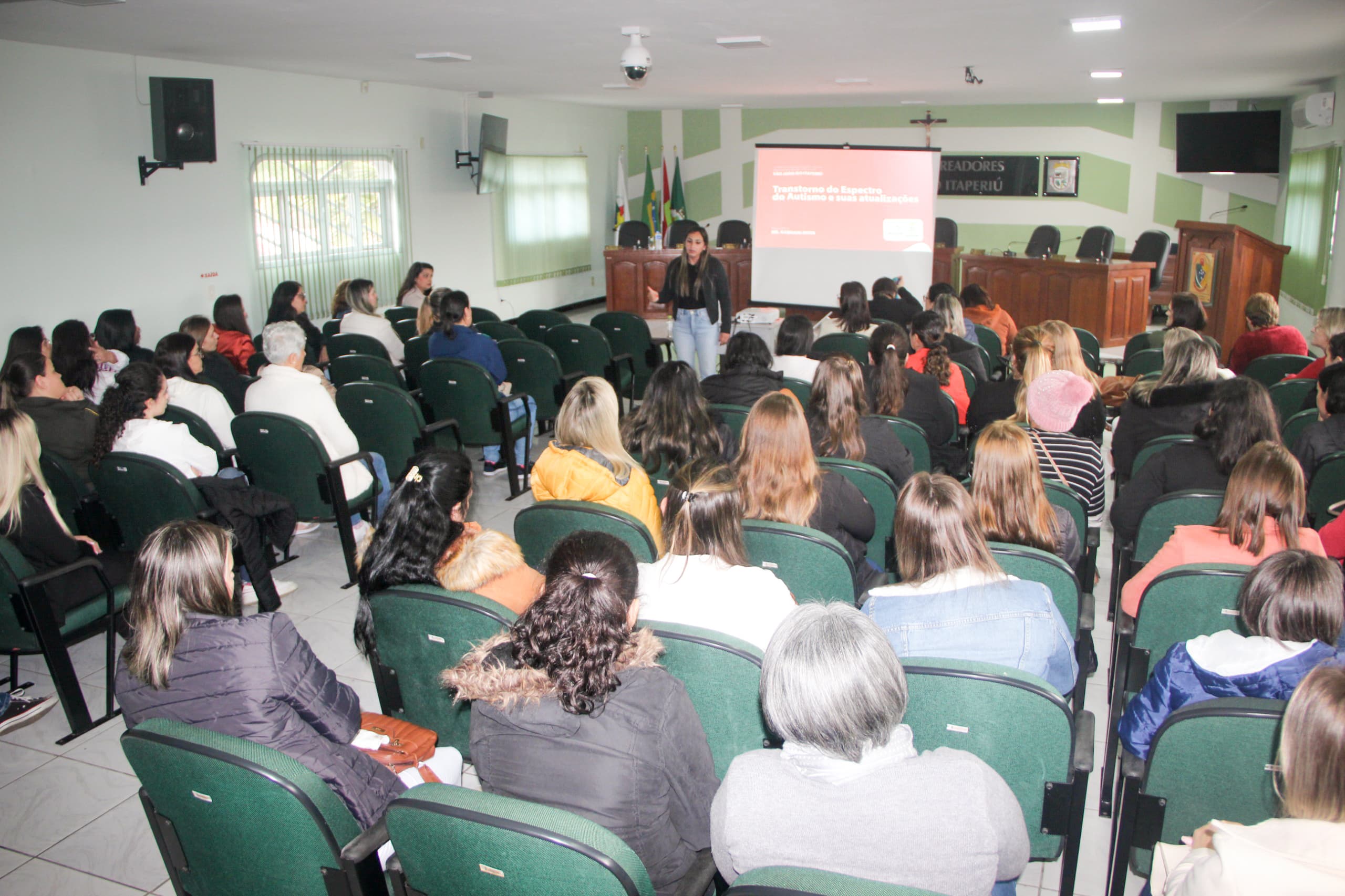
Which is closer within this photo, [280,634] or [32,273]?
[280,634]

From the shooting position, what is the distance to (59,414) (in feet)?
13.2

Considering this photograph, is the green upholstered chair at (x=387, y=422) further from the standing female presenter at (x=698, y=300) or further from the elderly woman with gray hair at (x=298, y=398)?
the standing female presenter at (x=698, y=300)

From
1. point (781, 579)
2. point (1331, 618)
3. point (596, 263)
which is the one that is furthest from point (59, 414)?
point (596, 263)

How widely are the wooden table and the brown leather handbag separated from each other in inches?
398

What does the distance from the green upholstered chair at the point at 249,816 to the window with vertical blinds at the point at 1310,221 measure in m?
10.4

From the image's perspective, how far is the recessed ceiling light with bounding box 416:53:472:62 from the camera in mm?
7418

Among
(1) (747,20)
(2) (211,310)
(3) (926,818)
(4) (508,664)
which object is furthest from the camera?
(2) (211,310)

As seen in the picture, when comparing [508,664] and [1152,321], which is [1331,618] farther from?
[1152,321]

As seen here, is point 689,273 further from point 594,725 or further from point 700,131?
point 700,131

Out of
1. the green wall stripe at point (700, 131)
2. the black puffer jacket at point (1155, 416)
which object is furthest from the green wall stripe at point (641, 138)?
the black puffer jacket at point (1155, 416)

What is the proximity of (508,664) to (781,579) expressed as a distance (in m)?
1.23

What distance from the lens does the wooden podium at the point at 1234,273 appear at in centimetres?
965

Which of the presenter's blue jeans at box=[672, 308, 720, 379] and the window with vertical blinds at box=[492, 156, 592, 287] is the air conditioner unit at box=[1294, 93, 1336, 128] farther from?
the window with vertical blinds at box=[492, 156, 592, 287]

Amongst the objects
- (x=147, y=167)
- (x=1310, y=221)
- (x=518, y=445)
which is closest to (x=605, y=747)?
(x=518, y=445)
